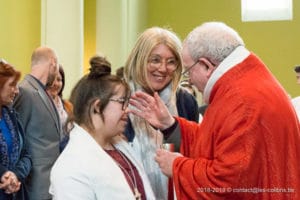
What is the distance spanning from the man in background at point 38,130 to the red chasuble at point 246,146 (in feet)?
5.07

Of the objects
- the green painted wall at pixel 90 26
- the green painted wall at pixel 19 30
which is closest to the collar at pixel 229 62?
the green painted wall at pixel 19 30

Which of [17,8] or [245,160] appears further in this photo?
[17,8]

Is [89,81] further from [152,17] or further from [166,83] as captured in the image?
[152,17]

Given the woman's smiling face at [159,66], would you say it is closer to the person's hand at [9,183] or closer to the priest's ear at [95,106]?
the priest's ear at [95,106]

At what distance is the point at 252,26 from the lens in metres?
7.50

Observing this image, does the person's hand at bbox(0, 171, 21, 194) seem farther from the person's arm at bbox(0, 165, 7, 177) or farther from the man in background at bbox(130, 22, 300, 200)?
the man in background at bbox(130, 22, 300, 200)

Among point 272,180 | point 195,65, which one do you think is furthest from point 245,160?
point 195,65

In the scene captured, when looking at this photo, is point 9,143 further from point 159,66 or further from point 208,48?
point 208,48

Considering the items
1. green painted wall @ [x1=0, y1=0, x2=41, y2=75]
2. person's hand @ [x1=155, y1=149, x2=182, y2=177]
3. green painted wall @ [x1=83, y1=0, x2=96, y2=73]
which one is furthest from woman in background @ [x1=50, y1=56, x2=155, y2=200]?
green painted wall @ [x1=83, y1=0, x2=96, y2=73]

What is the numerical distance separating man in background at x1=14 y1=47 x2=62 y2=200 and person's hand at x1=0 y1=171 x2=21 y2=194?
0.45m

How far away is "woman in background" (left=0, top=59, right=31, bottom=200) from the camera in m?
2.59

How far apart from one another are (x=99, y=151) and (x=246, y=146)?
495mm

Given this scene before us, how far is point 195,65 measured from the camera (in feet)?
6.03

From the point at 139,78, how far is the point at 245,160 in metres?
0.74
